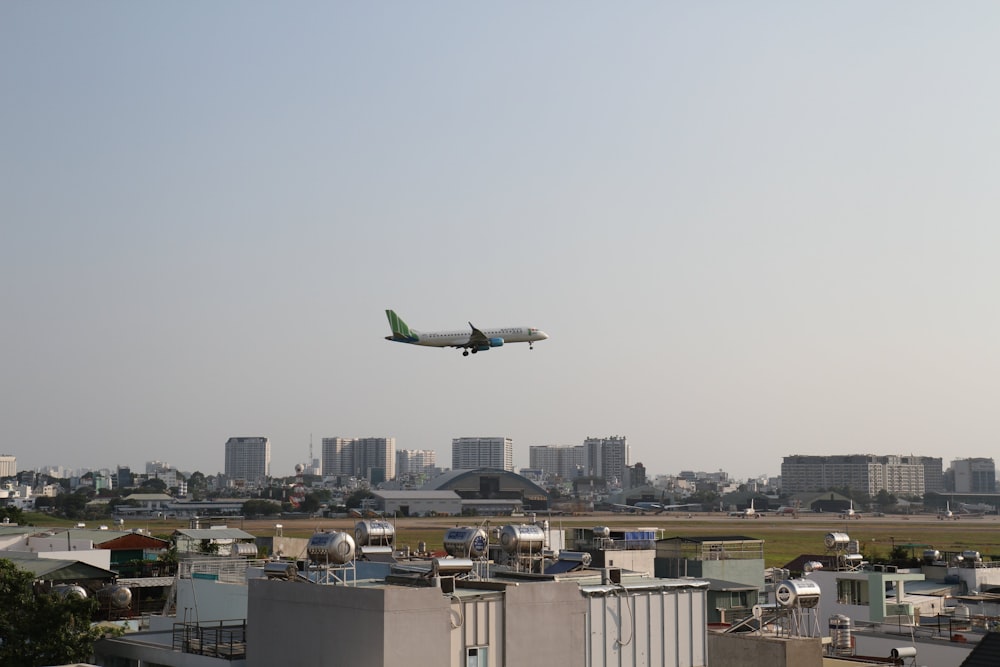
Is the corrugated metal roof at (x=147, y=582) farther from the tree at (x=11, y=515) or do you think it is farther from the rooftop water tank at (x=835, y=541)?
the tree at (x=11, y=515)

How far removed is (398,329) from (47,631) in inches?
4010

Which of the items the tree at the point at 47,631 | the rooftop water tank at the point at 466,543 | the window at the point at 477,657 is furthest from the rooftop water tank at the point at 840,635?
the tree at the point at 47,631

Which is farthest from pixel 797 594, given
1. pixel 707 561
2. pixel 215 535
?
pixel 215 535

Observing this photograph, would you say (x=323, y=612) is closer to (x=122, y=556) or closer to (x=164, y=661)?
(x=164, y=661)

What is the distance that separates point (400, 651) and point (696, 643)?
9.87 meters

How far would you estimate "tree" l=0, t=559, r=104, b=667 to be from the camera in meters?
31.9

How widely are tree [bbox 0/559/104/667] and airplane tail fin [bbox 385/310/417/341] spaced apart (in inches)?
3855

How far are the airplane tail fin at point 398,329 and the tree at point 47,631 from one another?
9792 cm

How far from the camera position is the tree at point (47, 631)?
3188 centimetres

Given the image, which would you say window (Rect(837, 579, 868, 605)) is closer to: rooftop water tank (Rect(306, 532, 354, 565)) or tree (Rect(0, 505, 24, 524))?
rooftop water tank (Rect(306, 532, 354, 565))

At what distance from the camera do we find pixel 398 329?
5281 inches

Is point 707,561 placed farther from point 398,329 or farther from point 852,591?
point 398,329

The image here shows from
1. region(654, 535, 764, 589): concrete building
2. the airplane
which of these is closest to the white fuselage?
the airplane

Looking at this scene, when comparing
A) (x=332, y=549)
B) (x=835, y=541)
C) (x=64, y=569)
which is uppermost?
(x=332, y=549)
